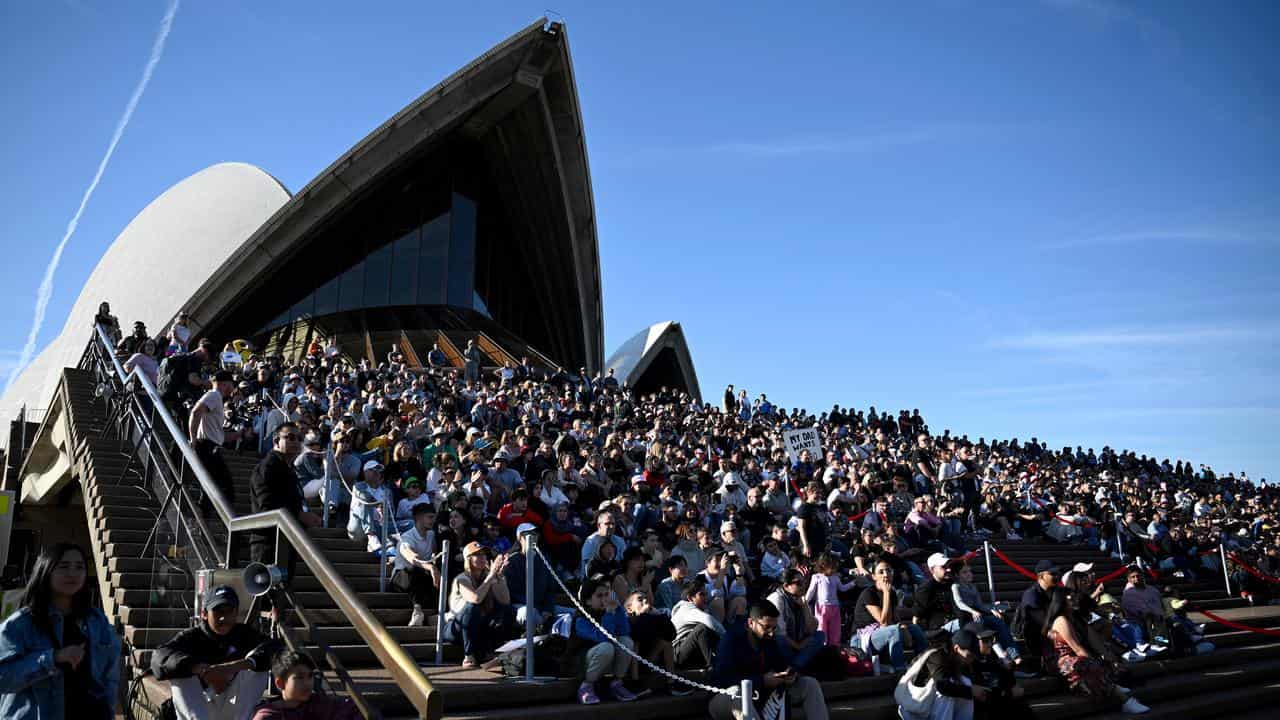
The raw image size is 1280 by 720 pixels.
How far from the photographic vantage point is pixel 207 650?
385cm

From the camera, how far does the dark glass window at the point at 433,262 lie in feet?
95.9

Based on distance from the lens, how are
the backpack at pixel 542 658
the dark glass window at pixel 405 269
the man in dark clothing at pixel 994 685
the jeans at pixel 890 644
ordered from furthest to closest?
the dark glass window at pixel 405 269 → the jeans at pixel 890 644 → the man in dark clothing at pixel 994 685 → the backpack at pixel 542 658

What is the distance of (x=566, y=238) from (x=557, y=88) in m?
5.81

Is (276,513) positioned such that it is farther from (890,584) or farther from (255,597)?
(890,584)

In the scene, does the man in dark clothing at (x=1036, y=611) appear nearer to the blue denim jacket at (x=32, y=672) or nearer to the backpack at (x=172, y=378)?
the blue denim jacket at (x=32, y=672)

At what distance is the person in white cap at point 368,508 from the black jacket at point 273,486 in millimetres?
1843

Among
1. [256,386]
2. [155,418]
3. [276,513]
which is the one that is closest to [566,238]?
[256,386]

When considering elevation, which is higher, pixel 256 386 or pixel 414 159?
pixel 414 159

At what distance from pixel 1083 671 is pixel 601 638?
13.9 feet

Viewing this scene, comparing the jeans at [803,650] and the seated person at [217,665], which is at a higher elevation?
the seated person at [217,665]

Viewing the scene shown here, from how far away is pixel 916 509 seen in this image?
1238cm

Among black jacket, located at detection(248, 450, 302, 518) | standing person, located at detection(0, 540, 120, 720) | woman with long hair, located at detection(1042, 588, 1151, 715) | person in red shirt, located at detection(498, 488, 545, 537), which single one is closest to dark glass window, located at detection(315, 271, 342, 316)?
person in red shirt, located at detection(498, 488, 545, 537)

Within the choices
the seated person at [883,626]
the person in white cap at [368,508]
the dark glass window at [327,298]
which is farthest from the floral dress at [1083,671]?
the dark glass window at [327,298]

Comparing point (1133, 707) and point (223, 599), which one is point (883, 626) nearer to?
point (1133, 707)
